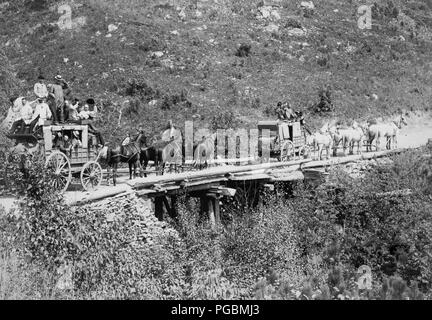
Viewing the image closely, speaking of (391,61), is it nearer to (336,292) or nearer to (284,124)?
(284,124)

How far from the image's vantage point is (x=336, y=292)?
11539mm

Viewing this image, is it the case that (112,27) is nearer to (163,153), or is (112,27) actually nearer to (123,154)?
(163,153)

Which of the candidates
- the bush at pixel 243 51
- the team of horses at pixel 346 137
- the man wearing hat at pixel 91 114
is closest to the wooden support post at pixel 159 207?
the man wearing hat at pixel 91 114

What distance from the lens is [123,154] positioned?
16578 millimetres

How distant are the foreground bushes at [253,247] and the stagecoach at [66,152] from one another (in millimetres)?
1590

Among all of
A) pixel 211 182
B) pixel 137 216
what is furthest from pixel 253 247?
pixel 211 182

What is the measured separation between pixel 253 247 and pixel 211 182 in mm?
3523

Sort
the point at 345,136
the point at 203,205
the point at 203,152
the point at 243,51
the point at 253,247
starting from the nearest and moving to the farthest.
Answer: the point at 253,247
the point at 203,205
the point at 203,152
the point at 345,136
the point at 243,51

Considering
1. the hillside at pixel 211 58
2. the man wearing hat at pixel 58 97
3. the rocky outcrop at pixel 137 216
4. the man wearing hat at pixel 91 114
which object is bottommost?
the rocky outcrop at pixel 137 216

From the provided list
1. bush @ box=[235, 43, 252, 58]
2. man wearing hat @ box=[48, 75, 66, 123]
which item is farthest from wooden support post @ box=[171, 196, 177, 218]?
bush @ box=[235, 43, 252, 58]

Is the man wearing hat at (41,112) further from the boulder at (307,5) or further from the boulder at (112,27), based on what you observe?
the boulder at (307,5)

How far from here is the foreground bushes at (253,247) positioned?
1089cm

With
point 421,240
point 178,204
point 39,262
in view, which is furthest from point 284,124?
point 39,262
